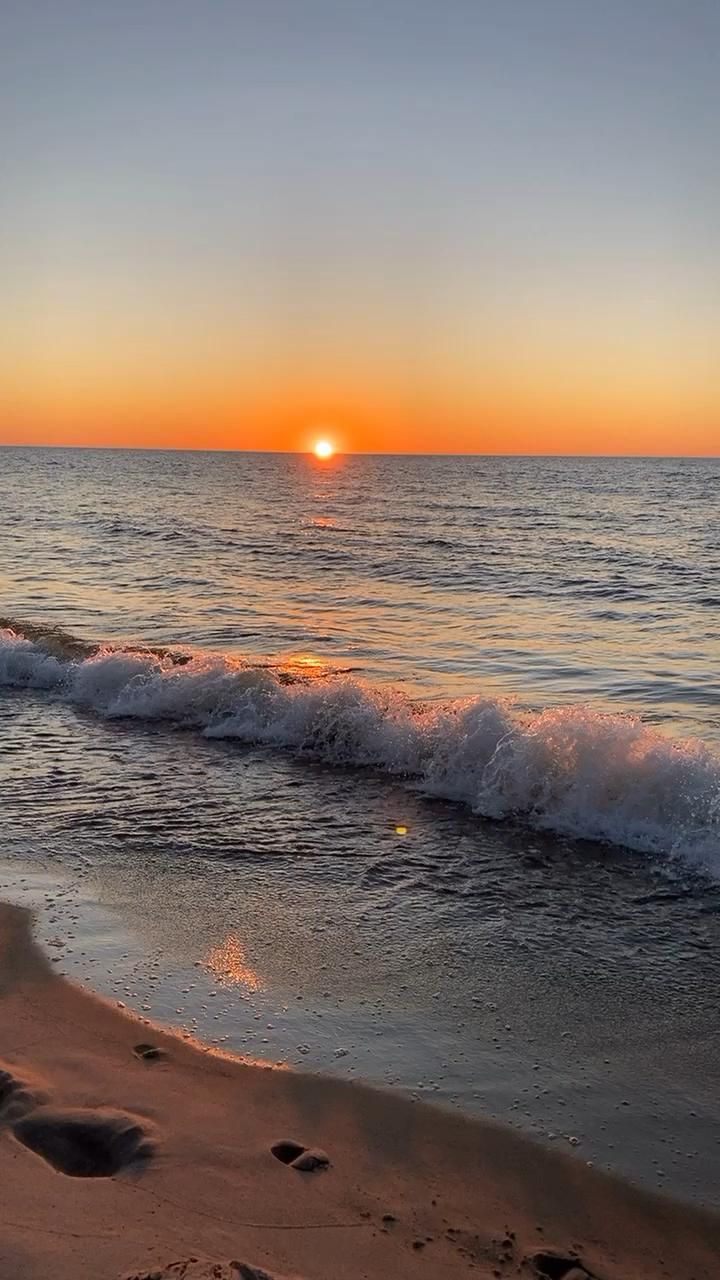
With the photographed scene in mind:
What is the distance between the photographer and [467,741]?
968cm

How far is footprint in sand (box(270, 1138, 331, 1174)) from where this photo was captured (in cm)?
398

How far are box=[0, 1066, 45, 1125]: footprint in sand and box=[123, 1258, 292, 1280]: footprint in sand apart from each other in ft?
3.95

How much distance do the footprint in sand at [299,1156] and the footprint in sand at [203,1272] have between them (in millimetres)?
652

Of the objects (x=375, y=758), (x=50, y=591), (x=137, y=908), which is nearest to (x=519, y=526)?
(x=50, y=591)

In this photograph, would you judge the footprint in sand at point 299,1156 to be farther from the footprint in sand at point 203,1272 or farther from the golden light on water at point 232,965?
the golden light on water at point 232,965

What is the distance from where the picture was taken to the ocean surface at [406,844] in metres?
4.91

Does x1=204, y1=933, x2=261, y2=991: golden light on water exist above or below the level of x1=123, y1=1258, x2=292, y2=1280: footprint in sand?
below

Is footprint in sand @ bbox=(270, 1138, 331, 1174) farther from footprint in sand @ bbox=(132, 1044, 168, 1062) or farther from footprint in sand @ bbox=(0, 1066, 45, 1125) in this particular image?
footprint in sand @ bbox=(0, 1066, 45, 1125)

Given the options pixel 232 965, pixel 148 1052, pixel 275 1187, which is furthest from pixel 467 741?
pixel 275 1187

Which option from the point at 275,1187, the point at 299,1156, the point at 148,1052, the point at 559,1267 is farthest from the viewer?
the point at 148,1052

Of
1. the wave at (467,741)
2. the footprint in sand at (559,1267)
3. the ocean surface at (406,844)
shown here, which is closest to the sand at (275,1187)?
the footprint in sand at (559,1267)

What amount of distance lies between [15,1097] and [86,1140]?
0.45 metres

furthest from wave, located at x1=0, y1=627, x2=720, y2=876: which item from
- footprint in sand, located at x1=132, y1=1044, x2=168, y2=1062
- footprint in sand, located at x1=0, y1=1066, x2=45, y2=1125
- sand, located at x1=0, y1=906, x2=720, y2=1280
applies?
footprint in sand, located at x1=0, y1=1066, x2=45, y2=1125

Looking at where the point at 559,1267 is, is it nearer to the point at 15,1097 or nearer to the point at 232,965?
the point at 15,1097
